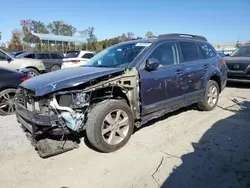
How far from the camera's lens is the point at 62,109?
11.2 feet

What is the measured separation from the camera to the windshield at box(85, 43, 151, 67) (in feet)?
14.5

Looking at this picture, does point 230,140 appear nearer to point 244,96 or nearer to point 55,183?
point 55,183

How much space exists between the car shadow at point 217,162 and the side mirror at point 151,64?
1.49 m

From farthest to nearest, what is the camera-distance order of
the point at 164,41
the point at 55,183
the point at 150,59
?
the point at 164,41
the point at 150,59
the point at 55,183

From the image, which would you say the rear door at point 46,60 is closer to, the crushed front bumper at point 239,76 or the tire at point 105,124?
the crushed front bumper at point 239,76

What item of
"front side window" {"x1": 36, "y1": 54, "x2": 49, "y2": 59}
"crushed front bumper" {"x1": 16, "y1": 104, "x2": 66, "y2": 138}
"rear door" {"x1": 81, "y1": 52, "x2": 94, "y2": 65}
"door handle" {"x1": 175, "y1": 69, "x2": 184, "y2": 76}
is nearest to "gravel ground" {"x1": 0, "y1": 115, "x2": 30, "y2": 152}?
"crushed front bumper" {"x1": 16, "y1": 104, "x2": 66, "y2": 138}

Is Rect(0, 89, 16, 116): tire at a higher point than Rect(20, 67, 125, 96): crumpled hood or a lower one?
lower

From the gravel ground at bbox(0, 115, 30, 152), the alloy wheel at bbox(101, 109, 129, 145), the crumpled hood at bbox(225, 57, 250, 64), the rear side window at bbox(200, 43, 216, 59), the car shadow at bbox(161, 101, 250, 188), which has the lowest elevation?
the car shadow at bbox(161, 101, 250, 188)

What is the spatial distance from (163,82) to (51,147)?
2266 millimetres

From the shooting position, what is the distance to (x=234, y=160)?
3.44 m

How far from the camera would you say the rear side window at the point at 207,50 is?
5.84 m

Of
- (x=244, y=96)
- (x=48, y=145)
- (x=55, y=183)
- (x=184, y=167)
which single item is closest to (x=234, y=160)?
(x=184, y=167)

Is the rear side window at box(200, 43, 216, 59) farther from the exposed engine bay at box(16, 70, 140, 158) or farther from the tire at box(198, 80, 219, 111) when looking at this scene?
the exposed engine bay at box(16, 70, 140, 158)

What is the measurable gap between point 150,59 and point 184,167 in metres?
1.87
